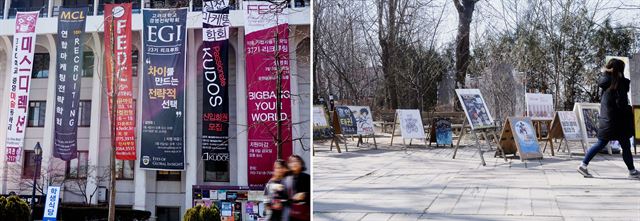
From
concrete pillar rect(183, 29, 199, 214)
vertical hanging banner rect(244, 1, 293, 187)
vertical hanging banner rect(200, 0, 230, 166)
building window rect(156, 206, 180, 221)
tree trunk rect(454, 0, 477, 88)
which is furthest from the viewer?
building window rect(156, 206, 180, 221)

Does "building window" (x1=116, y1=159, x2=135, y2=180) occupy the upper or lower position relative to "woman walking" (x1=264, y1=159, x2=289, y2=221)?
lower

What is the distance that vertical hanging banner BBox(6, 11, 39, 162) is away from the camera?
13.4 metres

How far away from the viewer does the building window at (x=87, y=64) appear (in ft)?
49.2

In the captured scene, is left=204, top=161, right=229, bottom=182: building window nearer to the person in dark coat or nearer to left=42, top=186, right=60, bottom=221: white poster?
left=42, top=186, right=60, bottom=221: white poster

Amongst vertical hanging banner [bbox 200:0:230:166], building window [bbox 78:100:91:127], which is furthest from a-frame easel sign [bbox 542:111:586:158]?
building window [bbox 78:100:91:127]

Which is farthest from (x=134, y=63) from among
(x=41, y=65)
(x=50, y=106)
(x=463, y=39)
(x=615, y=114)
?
(x=615, y=114)

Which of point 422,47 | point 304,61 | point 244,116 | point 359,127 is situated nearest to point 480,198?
point 359,127

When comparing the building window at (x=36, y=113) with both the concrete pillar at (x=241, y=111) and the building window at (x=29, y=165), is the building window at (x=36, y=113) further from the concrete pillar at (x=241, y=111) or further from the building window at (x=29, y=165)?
the concrete pillar at (x=241, y=111)

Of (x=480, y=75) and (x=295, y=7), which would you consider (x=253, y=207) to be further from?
(x=480, y=75)

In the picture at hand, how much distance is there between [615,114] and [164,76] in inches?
464

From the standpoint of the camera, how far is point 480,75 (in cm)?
974

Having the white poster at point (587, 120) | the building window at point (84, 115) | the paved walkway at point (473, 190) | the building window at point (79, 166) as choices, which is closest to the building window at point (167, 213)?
the building window at point (79, 166)

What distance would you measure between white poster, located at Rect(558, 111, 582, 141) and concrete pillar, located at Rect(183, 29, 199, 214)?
10041 millimetres

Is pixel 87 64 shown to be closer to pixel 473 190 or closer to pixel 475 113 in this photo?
pixel 475 113
